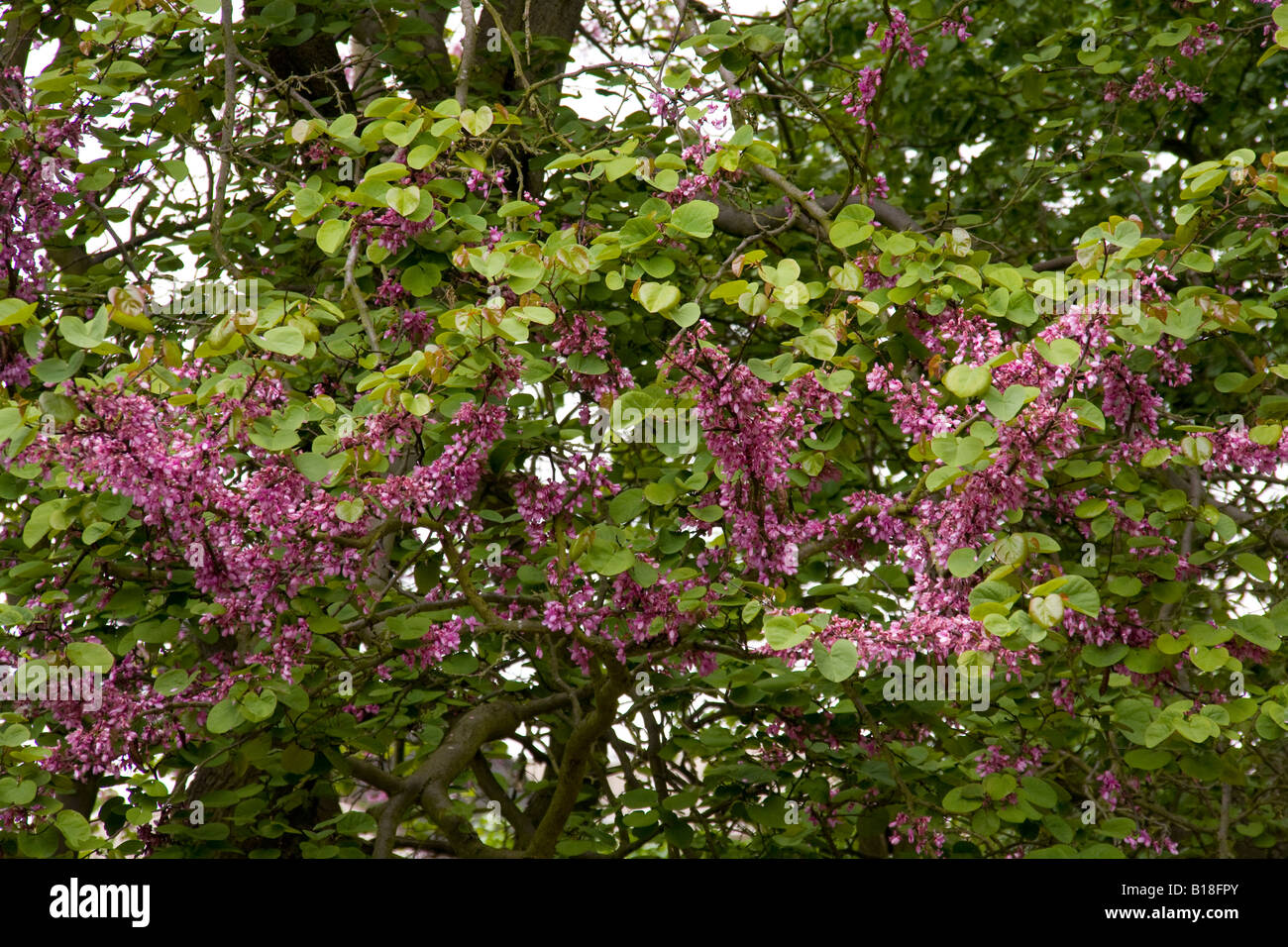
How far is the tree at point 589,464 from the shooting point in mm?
2768

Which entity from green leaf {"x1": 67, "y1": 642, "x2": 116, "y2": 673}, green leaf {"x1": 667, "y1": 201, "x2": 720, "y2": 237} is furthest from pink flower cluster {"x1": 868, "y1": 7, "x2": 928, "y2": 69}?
green leaf {"x1": 67, "y1": 642, "x2": 116, "y2": 673}

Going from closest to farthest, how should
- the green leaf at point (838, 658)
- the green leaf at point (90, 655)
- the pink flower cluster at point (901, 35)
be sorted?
the green leaf at point (838, 658), the green leaf at point (90, 655), the pink flower cluster at point (901, 35)

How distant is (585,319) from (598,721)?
4.32 ft

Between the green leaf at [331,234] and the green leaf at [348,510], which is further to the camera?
the green leaf at [331,234]

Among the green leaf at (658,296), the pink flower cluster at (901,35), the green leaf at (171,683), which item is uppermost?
the pink flower cluster at (901,35)

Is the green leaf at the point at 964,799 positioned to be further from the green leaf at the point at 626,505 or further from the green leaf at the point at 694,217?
the green leaf at the point at 694,217

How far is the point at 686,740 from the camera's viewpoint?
4438 millimetres

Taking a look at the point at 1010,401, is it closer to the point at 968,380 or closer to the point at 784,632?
the point at 968,380

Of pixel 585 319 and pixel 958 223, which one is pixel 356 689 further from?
pixel 958 223

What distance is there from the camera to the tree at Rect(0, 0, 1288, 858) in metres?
2.77

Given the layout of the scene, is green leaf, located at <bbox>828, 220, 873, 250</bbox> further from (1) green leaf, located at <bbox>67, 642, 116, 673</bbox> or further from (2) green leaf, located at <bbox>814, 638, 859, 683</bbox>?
(1) green leaf, located at <bbox>67, 642, 116, 673</bbox>

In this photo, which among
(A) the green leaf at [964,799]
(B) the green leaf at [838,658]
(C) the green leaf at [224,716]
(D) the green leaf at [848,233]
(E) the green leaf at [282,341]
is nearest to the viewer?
(B) the green leaf at [838,658]

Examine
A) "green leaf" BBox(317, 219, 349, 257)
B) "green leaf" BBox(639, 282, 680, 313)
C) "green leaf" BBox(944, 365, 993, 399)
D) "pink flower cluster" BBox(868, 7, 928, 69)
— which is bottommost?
"green leaf" BBox(944, 365, 993, 399)

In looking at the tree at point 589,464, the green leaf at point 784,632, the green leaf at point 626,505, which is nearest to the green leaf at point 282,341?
the tree at point 589,464
